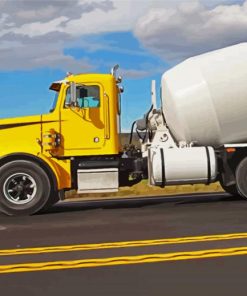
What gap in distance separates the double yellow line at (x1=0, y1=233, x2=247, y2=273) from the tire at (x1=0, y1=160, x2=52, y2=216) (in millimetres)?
3764

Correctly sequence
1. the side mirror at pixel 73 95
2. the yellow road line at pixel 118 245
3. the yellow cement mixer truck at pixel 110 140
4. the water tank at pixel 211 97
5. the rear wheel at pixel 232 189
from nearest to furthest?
the yellow road line at pixel 118 245
the yellow cement mixer truck at pixel 110 140
the side mirror at pixel 73 95
the water tank at pixel 211 97
the rear wheel at pixel 232 189

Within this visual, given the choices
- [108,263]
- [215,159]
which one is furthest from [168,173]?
[108,263]

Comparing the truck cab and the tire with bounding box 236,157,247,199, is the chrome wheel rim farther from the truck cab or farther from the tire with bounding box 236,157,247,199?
the tire with bounding box 236,157,247,199

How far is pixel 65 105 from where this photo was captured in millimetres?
11469

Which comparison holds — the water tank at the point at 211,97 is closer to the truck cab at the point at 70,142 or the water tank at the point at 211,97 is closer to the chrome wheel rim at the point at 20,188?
the truck cab at the point at 70,142

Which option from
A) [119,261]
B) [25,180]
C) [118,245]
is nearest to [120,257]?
[119,261]

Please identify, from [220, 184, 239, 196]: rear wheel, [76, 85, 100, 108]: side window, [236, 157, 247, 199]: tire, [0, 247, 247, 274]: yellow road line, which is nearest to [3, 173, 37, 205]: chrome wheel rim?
[76, 85, 100, 108]: side window

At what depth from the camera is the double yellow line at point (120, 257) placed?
621 cm

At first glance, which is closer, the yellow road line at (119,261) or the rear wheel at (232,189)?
the yellow road line at (119,261)

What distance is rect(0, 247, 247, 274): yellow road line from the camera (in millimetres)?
6168

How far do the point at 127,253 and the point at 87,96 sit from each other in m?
5.39

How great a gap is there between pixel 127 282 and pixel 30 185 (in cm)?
599

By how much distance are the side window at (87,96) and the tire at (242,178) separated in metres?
3.28

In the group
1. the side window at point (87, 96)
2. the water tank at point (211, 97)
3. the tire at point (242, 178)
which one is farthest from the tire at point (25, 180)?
the tire at point (242, 178)
